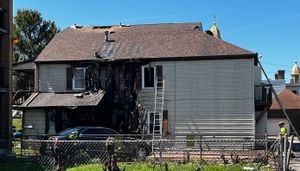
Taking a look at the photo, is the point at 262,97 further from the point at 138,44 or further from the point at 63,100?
the point at 63,100

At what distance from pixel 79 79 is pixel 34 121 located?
378cm

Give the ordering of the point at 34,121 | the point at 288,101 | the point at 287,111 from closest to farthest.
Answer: the point at 34,121 < the point at 287,111 < the point at 288,101

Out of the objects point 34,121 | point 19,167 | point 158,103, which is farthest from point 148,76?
point 19,167

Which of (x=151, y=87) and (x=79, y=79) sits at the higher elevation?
(x=79, y=79)

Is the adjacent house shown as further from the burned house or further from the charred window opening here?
the charred window opening

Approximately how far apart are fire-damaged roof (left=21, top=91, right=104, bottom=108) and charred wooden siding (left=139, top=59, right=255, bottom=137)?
4.36 meters

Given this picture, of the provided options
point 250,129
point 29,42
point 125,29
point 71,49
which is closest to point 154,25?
point 125,29

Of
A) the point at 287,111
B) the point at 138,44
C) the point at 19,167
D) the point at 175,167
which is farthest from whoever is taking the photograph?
the point at 287,111

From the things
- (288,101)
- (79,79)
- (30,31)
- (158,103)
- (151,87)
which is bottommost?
(288,101)

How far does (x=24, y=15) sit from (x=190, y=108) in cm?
3980

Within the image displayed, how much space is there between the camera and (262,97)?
1342 inches

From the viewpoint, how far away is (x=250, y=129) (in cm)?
3189

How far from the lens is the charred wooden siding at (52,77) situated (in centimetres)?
3512

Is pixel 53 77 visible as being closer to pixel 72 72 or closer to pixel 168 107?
pixel 72 72
